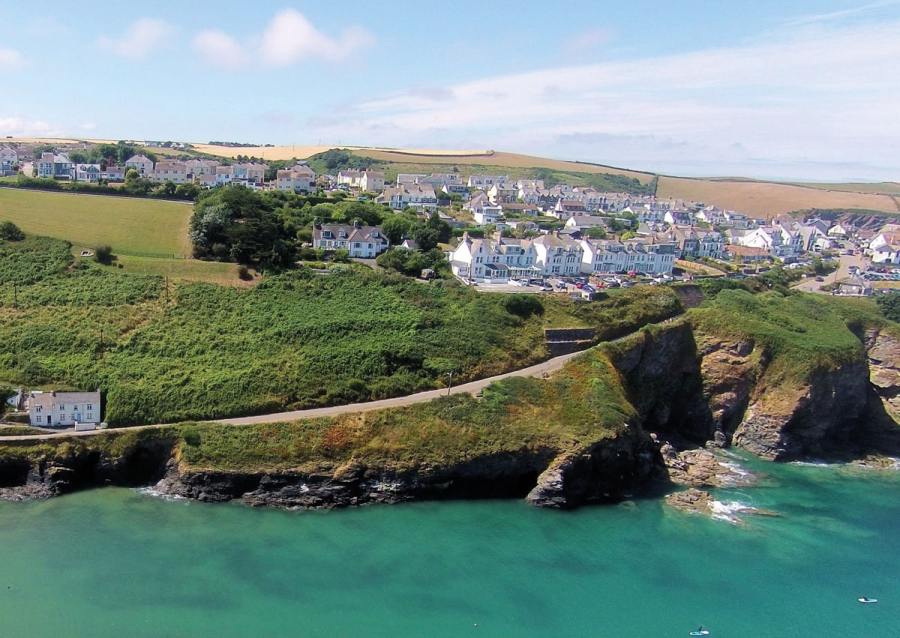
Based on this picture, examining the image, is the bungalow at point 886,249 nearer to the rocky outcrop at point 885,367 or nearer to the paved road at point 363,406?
the rocky outcrop at point 885,367

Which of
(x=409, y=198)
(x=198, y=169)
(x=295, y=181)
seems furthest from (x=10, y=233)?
(x=409, y=198)

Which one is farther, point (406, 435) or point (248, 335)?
point (248, 335)

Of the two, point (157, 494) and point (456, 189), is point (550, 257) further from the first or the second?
point (456, 189)

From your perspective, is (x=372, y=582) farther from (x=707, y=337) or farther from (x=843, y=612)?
(x=707, y=337)

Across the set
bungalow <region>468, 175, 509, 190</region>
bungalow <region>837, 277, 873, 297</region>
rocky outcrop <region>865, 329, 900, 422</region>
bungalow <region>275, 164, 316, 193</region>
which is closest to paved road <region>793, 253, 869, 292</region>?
bungalow <region>837, 277, 873, 297</region>

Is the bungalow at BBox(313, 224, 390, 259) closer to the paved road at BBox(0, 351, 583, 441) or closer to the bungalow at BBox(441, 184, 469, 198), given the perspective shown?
the paved road at BBox(0, 351, 583, 441)
